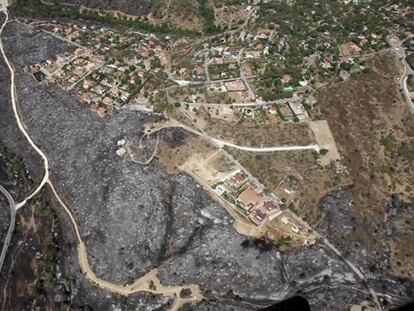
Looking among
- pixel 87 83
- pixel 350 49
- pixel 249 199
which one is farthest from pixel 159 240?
pixel 350 49

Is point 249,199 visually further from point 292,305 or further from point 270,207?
point 292,305

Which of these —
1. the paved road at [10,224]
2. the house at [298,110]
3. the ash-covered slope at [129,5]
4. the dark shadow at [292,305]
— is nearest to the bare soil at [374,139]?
the house at [298,110]

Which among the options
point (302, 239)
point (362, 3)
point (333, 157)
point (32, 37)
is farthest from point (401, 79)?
point (32, 37)

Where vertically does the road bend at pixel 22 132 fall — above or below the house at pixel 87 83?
below

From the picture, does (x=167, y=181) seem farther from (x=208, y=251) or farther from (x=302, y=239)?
(x=302, y=239)

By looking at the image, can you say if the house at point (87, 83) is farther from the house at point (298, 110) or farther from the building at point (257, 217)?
the building at point (257, 217)

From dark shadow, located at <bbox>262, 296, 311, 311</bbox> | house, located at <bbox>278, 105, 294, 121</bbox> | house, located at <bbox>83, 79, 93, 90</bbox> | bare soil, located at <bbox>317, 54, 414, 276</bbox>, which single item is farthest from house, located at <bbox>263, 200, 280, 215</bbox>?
house, located at <bbox>83, 79, 93, 90</bbox>
